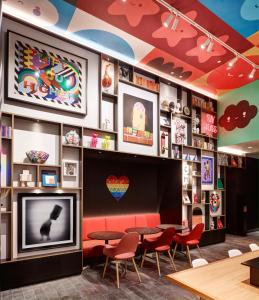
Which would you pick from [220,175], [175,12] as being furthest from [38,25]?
[220,175]

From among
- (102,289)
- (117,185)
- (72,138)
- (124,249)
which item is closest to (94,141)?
(72,138)

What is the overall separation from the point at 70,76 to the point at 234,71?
12.6ft

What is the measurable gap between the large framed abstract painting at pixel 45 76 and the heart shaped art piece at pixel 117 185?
1.80m

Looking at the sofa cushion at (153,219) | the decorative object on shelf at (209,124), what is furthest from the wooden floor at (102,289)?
the decorative object on shelf at (209,124)

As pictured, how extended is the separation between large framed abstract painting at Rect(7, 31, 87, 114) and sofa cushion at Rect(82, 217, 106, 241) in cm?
223

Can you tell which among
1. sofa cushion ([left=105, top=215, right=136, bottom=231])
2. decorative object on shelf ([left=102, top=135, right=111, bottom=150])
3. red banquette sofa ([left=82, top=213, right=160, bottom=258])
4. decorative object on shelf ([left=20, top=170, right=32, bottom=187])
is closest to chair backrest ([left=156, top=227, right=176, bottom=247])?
red banquette sofa ([left=82, top=213, right=160, bottom=258])

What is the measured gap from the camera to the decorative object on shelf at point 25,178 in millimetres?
3959

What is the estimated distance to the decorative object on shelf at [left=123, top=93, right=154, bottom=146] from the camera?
551 cm

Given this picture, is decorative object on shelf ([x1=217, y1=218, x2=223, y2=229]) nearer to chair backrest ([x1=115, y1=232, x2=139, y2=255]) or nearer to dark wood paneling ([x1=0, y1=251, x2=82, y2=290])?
chair backrest ([x1=115, y1=232, x2=139, y2=255])

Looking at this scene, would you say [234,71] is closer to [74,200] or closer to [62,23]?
[62,23]

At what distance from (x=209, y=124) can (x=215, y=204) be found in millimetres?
2312

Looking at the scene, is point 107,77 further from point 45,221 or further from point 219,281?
point 219,281

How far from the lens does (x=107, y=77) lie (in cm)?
522

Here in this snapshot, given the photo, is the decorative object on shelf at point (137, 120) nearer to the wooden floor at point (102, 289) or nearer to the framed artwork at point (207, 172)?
the framed artwork at point (207, 172)
